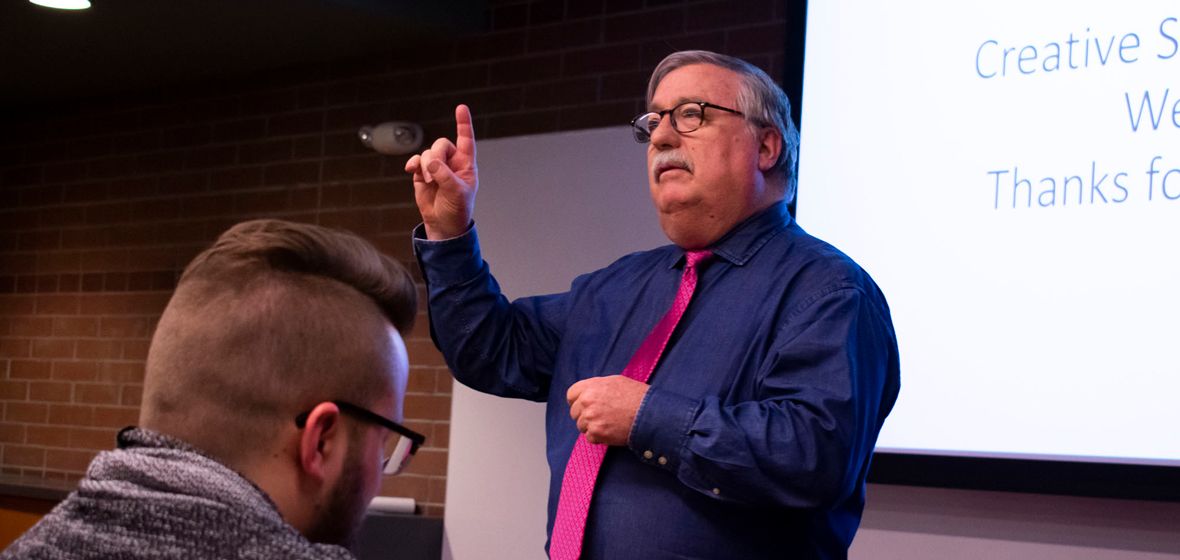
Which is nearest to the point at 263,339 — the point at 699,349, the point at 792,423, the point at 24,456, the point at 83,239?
the point at 792,423

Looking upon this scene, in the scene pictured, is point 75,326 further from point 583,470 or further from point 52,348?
point 583,470

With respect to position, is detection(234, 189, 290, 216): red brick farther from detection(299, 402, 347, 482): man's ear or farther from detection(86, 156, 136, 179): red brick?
detection(299, 402, 347, 482): man's ear

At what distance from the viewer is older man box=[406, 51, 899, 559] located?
1680mm

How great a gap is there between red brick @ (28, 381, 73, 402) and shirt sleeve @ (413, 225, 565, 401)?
3.66 meters

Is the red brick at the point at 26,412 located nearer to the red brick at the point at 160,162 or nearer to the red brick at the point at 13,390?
the red brick at the point at 13,390

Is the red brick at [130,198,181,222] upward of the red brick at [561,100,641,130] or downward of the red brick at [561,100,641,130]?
downward

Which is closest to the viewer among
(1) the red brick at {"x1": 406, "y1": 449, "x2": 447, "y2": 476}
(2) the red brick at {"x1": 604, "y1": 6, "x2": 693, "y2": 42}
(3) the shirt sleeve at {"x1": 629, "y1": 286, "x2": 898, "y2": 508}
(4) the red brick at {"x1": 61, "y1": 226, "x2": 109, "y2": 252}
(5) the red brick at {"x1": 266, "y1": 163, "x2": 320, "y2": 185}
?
(3) the shirt sleeve at {"x1": 629, "y1": 286, "x2": 898, "y2": 508}

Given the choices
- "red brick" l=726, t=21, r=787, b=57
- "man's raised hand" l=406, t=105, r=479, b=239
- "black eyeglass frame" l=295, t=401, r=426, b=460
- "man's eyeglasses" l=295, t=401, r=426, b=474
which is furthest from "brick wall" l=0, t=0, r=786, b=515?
"black eyeglass frame" l=295, t=401, r=426, b=460

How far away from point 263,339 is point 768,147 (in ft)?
3.95

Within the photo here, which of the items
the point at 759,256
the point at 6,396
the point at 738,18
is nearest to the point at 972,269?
the point at 759,256

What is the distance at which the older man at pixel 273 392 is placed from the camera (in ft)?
3.09

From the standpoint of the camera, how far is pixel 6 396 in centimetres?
546

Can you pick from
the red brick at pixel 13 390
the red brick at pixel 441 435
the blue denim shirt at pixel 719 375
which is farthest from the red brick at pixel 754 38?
the red brick at pixel 13 390

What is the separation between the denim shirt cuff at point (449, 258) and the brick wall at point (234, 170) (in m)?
1.57
